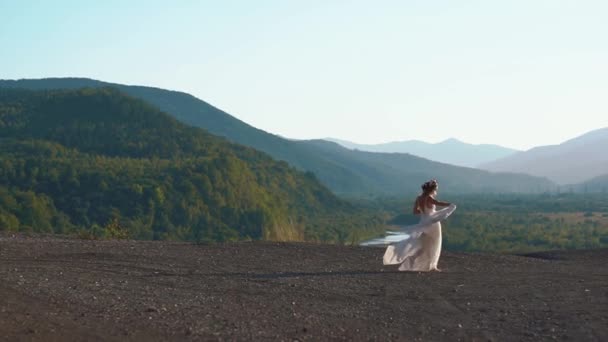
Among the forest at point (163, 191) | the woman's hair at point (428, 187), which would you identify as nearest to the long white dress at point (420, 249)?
the woman's hair at point (428, 187)

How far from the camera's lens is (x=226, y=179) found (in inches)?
3332

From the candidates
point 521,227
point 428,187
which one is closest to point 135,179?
point 521,227

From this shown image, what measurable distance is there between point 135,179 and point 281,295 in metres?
65.4

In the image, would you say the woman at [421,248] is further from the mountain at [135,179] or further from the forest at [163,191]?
the forest at [163,191]

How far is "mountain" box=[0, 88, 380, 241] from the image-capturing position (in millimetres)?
66250

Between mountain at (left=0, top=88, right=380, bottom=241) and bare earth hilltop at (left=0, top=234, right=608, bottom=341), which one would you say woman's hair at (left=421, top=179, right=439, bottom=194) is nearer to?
bare earth hilltop at (left=0, top=234, right=608, bottom=341)

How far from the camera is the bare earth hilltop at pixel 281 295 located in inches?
406

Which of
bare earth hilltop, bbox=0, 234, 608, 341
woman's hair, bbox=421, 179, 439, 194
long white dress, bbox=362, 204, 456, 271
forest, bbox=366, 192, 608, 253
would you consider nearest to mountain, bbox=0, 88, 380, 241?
bare earth hilltop, bbox=0, 234, 608, 341

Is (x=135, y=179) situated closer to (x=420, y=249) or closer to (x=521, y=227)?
(x=521, y=227)

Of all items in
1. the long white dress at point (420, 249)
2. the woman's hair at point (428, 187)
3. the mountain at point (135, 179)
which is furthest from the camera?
the mountain at point (135, 179)

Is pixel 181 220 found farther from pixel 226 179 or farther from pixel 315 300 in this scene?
pixel 315 300

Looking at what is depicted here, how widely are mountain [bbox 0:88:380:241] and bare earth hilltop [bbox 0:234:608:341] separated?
31.8 feet

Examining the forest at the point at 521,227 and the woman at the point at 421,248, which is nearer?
the woman at the point at 421,248

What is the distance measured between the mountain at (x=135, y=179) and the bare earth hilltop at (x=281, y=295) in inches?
381
